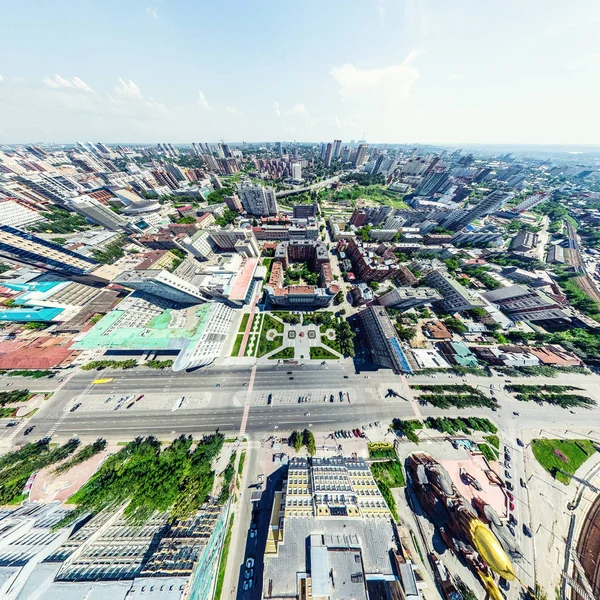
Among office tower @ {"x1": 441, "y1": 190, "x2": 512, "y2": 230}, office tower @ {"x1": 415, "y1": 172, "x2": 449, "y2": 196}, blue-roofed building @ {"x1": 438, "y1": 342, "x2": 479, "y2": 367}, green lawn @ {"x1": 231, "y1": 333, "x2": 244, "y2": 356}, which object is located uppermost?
office tower @ {"x1": 415, "y1": 172, "x2": 449, "y2": 196}

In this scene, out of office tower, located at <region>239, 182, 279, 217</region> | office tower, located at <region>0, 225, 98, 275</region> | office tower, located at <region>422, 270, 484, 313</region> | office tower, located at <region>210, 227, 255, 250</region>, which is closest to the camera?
office tower, located at <region>0, 225, 98, 275</region>

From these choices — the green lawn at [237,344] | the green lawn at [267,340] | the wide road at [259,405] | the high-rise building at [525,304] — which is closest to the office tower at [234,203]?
the green lawn at [267,340]

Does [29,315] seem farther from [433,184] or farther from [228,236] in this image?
[433,184]

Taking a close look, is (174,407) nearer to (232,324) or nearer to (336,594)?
(232,324)

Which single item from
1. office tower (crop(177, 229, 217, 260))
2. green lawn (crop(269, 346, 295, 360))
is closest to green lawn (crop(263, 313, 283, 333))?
green lawn (crop(269, 346, 295, 360))

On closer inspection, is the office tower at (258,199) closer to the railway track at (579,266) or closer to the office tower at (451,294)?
the office tower at (451,294)

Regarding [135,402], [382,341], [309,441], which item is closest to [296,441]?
[309,441]

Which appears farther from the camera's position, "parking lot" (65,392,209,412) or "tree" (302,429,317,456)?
"parking lot" (65,392,209,412)

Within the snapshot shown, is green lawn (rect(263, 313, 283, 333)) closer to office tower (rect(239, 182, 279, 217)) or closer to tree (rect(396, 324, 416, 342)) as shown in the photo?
tree (rect(396, 324, 416, 342))
